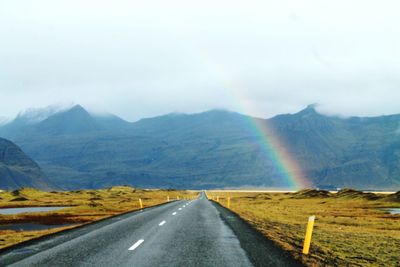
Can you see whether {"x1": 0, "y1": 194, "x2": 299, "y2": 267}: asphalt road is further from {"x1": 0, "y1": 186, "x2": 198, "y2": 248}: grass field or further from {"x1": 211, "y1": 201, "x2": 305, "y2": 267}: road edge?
{"x1": 0, "y1": 186, "x2": 198, "y2": 248}: grass field

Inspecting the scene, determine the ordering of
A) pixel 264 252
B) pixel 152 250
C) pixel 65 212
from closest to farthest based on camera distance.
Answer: pixel 264 252 < pixel 152 250 < pixel 65 212

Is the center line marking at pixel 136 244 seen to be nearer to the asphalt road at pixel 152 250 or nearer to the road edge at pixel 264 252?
the asphalt road at pixel 152 250

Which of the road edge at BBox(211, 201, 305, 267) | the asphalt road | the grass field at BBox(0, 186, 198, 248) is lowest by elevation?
the grass field at BBox(0, 186, 198, 248)

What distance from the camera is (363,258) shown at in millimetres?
19156

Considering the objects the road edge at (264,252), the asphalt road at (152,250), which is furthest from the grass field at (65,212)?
the road edge at (264,252)

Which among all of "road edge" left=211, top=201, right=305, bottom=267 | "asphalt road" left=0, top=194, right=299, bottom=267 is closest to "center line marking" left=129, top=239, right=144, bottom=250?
"asphalt road" left=0, top=194, right=299, bottom=267

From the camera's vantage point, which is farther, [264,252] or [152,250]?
[152,250]

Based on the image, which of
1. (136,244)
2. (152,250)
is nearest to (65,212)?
(136,244)

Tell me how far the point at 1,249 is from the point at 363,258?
14.4 metres

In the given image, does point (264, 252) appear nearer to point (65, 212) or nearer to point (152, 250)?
point (152, 250)

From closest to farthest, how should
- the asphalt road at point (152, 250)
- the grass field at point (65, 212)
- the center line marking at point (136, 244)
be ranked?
the asphalt road at point (152, 250)
the center line marking at point (136, 244)
the grass field at point (65, 212)

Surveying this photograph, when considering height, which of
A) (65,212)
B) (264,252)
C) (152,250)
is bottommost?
(65,212)

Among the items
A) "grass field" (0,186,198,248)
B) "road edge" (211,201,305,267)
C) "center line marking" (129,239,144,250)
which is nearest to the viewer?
"road edge" (211,201,305,267)

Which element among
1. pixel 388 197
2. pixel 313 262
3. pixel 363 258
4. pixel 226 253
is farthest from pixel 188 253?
pixel 388 197
